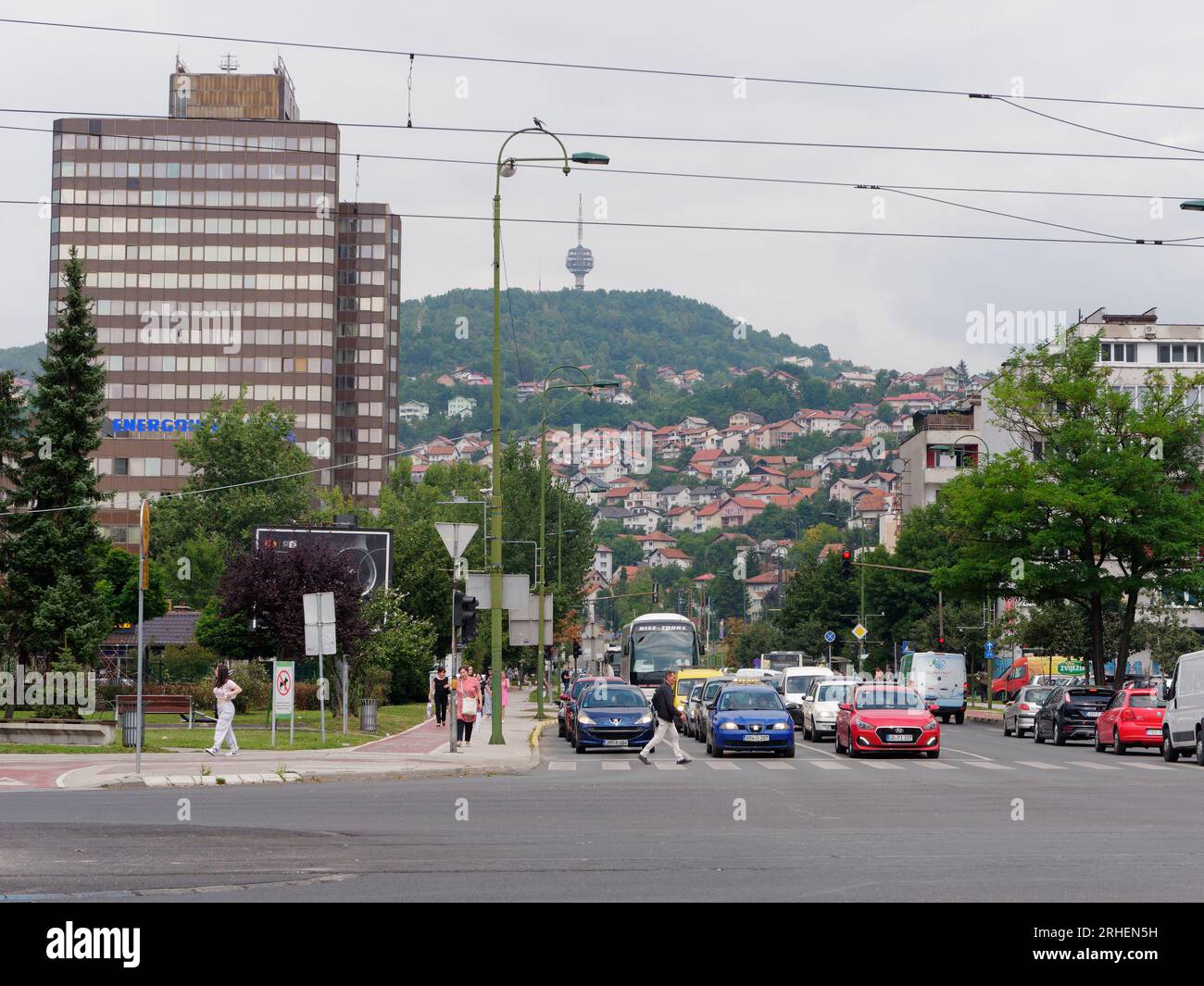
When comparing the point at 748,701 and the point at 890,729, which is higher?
the point at 748,701

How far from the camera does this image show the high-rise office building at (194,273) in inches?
5241

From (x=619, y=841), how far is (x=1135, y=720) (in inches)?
991

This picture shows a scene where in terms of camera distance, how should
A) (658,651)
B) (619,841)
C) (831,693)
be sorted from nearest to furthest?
(619,841), (831,693), (658,651)

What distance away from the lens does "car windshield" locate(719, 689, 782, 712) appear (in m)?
34.6

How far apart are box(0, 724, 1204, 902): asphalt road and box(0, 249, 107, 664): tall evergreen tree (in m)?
21.6

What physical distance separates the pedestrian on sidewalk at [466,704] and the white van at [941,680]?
26822 mm

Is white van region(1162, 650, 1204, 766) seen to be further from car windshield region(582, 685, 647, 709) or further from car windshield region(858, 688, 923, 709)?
car windshield region(582, 685, 647, 709)

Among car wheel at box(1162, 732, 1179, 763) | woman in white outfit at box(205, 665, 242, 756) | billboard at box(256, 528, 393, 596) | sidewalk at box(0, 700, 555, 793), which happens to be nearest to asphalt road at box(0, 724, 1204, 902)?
sidewalk at box(0, 700, 555, 793)

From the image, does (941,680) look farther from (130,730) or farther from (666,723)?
(130,730)

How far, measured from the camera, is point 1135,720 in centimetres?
3756

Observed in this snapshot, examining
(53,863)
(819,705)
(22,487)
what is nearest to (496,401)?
(819,705)

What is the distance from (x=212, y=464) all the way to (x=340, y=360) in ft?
115

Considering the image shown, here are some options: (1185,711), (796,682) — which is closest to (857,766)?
(1185,711)
